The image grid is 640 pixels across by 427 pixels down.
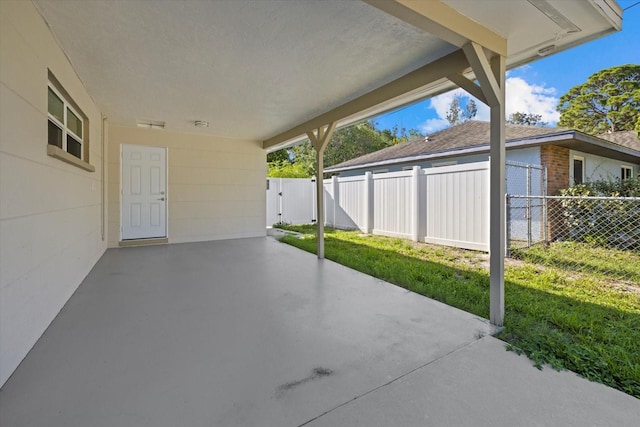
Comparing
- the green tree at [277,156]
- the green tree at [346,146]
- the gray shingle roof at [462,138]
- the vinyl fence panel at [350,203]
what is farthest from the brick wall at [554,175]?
the green tree at [277,156]

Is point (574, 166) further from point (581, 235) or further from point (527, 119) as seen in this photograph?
point (527, 119)

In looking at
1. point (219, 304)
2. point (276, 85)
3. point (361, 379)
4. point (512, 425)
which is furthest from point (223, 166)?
point (512, 425)

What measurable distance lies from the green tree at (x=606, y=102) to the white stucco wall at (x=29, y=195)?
22570mm

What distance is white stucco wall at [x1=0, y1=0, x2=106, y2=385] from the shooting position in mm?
1836

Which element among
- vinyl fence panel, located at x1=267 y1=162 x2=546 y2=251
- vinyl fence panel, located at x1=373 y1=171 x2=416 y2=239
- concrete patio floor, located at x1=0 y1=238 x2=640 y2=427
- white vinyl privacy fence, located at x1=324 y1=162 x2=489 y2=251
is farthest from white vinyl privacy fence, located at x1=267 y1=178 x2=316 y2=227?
concrete patio floor, located at x1=0 y1=238 x2=640 y2=427

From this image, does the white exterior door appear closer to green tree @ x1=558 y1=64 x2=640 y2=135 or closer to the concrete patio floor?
the concrete patio floor

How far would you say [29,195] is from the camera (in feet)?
7.09

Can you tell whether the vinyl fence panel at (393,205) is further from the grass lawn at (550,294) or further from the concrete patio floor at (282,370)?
the concrete patio floor at (282,370)

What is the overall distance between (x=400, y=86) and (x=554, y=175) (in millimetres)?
5482

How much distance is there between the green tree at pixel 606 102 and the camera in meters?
16.4

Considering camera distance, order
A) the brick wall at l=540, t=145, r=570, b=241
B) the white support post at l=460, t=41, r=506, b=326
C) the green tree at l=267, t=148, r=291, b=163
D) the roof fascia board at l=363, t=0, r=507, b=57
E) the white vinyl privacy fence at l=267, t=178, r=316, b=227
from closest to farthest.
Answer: the roof fascia board at l=363, t=0, r=507, b=57, the white support post at l=460, t=41, r=506, b=326, the brick wall at l=540, t=145, r=570, b=241, the white vinyl privacy fence at l=267, t=178, r=316, b=227, the green tree at l=267, t=148, r=291, b=163

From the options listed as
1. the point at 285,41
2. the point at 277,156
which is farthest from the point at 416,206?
the point at 277,156

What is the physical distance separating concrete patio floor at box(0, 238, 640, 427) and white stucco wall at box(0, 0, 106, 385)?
0.25 metres

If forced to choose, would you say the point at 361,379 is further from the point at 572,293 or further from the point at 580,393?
the point at 572,293
